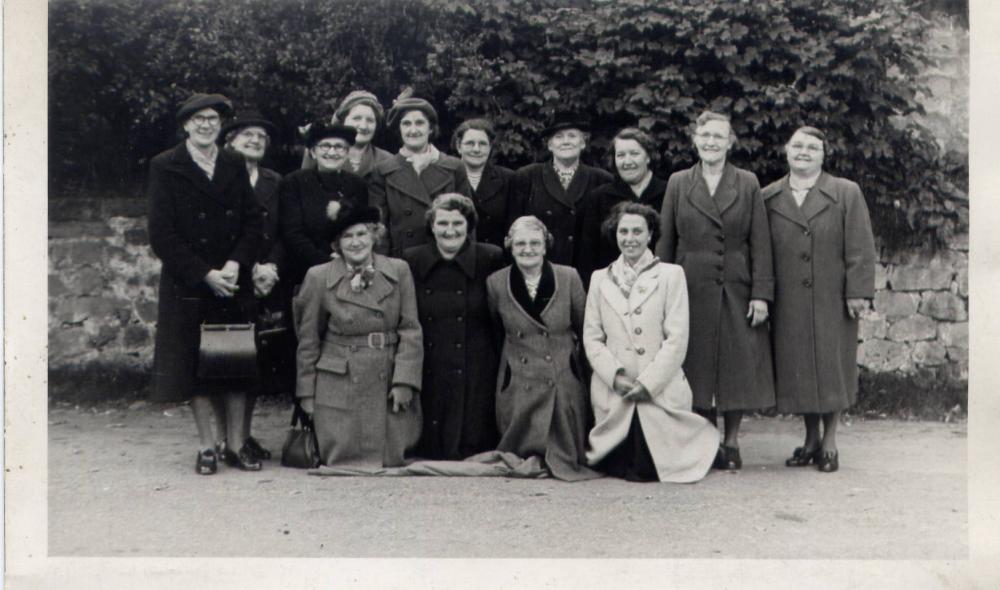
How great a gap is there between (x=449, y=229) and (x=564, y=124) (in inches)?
41.6

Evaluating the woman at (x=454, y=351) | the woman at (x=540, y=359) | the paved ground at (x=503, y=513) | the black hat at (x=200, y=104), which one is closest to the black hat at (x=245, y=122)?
the black hat at (x=200, y=104)

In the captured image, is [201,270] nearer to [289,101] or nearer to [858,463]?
[289,101]

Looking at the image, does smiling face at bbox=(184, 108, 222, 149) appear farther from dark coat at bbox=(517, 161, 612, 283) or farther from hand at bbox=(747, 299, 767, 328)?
hand at bbox=(747, 299, 767, 328)

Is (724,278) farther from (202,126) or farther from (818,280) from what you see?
(202,126)

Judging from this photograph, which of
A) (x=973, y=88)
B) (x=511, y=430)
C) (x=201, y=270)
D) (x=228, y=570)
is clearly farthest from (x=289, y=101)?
(x=973, y=88)

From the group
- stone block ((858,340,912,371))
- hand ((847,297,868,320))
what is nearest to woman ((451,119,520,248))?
hand ((847,297,868,320))

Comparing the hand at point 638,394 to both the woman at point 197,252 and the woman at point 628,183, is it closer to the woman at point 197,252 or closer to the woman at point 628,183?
the woman at point 628,183

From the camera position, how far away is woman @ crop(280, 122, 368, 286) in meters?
6.29

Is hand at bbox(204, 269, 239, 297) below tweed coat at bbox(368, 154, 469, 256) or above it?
below

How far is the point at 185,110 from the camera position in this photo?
229 inches

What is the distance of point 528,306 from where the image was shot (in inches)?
235

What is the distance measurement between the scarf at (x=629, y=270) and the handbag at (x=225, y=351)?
208cm

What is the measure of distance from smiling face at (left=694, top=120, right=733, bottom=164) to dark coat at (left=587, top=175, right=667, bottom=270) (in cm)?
32

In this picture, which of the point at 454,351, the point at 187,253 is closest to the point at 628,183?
the point at 454,351
